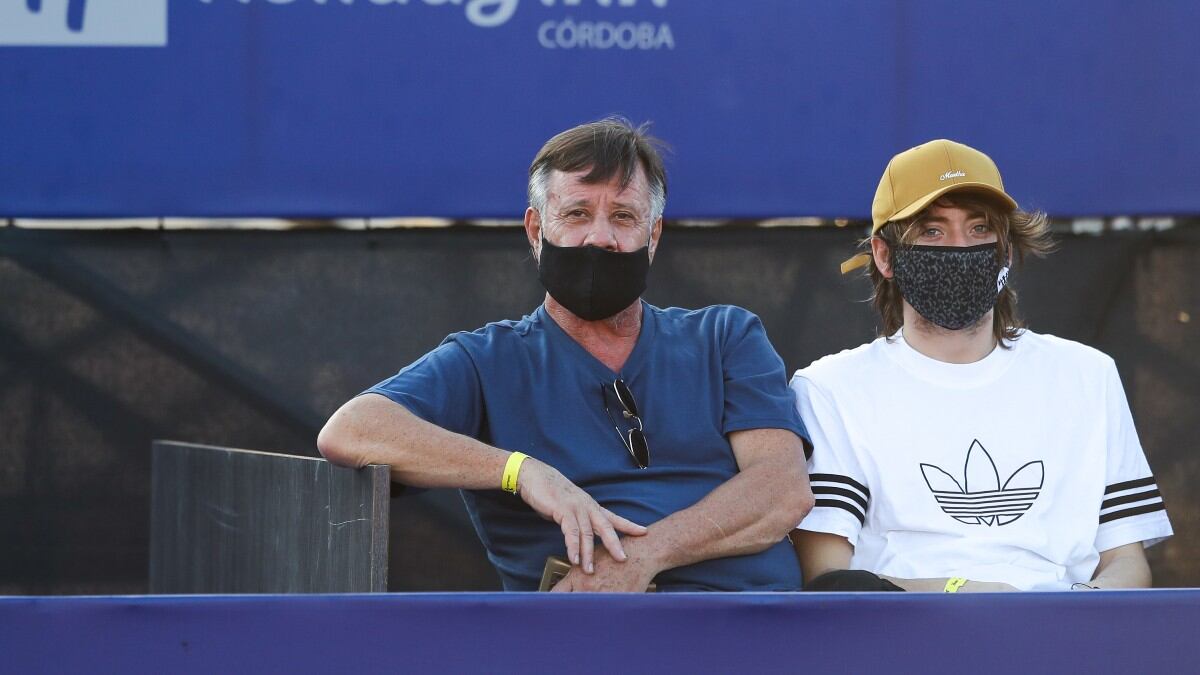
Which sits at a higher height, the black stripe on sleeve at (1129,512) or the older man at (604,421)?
the older man at (604,421)

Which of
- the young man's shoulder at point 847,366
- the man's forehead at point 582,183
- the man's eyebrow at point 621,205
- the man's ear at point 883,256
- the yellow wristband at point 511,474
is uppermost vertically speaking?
the man's forehead at point 582,183

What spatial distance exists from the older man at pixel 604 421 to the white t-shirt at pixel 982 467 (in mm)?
133

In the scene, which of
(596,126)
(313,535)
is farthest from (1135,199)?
(313,535)

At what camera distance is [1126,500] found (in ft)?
7.23

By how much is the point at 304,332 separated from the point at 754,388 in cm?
153

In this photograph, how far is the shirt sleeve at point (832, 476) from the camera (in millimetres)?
2174

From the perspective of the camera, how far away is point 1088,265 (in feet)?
10.8

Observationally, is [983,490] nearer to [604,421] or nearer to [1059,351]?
[1059,351]

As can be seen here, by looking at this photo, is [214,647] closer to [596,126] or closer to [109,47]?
[596,126]

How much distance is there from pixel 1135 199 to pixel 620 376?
5.74ft

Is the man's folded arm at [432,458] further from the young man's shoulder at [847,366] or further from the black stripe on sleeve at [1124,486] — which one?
the black stripe on sleeve at [1124,486]

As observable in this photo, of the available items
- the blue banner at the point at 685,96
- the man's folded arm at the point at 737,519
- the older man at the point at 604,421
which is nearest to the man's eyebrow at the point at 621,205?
the older man at the point at 604,421

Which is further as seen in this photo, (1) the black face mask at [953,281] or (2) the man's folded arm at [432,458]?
(1) the black face mask at [953,281]

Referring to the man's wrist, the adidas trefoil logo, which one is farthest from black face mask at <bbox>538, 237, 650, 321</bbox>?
the adidas trefoil logo
